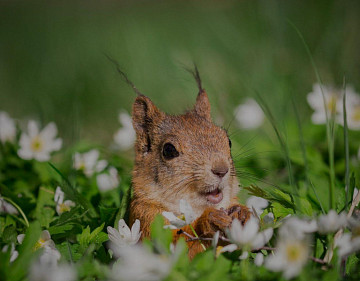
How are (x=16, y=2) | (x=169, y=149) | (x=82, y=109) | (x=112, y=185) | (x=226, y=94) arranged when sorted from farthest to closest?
(x=16, y=2)
(x=82, y=109)
(x=226, y=94)
(x=112, y=185)
(x=169, y=149)

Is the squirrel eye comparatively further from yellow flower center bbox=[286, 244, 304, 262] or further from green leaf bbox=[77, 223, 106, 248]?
yellow flower center bbox=[286, 244, 304, 262]

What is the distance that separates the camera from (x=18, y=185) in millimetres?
2668

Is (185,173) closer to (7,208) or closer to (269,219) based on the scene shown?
(269,219)

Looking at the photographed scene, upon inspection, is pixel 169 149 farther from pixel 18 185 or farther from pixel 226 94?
pixel 226 94

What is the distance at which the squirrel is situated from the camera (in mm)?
1914

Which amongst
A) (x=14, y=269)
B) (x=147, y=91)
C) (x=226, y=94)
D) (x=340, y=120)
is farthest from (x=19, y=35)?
(x=14, y=269)

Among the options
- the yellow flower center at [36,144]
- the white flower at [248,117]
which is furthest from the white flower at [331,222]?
the white flower at [248,117]

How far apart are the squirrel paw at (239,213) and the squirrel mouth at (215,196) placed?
0.13 metres

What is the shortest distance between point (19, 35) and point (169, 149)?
5331 millimetres

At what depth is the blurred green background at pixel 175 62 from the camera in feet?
13.2

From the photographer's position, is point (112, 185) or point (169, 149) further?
point (112, 185)

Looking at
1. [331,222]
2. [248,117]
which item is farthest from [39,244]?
[248,117]

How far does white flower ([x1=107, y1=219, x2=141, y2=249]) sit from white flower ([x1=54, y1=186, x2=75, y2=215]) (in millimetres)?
610

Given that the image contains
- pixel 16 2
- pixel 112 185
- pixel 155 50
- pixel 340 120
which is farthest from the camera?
pixel 16 2
